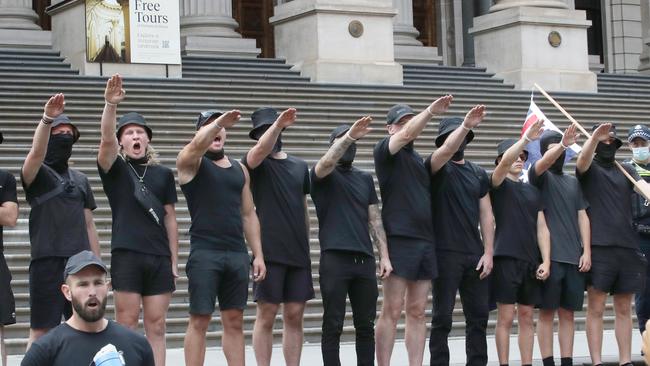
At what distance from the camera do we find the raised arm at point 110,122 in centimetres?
1041

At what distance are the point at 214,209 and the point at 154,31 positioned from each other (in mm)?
12097

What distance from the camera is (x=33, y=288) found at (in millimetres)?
10844

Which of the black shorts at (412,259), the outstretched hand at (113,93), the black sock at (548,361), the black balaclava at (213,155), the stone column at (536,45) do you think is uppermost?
the stone column at (536,45)

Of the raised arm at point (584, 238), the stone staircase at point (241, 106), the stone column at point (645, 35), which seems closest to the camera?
the raised arm at point (584, 238)

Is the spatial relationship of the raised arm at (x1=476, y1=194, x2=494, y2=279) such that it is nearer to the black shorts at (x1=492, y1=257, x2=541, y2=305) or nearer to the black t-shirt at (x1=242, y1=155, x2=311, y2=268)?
the black shorts at (x1=492, y1=257, x2=541, y2=305)

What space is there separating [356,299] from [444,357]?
781 mm

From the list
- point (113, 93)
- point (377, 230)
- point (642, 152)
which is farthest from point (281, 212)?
point (642, 152)

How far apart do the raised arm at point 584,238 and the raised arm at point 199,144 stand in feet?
11.1

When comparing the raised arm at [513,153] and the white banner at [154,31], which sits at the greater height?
the white banner at [154,31]

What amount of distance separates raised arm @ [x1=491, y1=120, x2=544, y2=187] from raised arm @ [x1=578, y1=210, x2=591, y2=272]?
80 cm

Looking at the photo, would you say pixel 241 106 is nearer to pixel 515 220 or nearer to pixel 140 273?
pixel 515 220

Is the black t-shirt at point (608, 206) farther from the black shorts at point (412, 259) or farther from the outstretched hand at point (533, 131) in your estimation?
the black shorts at point (412, 259)

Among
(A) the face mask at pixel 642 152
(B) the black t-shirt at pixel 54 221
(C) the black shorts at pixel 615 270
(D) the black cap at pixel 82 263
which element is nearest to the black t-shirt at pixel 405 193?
(C) the black shorts at pixel 615 270

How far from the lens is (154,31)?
23.0 m
